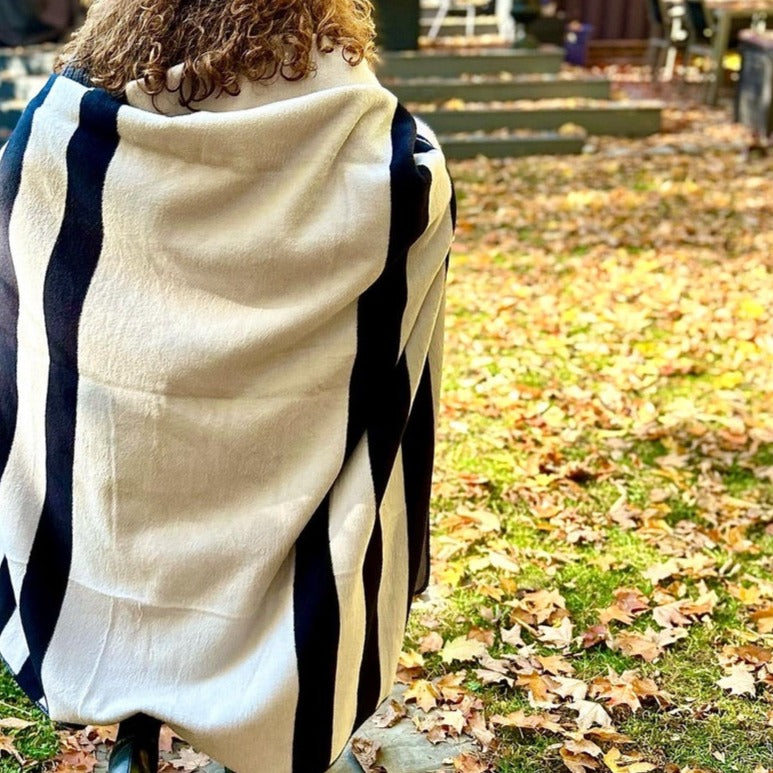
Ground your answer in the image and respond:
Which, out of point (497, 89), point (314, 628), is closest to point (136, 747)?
point (314, 628)

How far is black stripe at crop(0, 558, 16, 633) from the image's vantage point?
2.11 m

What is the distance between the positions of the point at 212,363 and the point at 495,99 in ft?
32.7

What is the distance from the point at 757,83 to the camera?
437 inches

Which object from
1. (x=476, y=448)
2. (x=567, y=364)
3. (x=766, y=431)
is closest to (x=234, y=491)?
(x=476, y=448)

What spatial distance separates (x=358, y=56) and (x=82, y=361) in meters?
0.70

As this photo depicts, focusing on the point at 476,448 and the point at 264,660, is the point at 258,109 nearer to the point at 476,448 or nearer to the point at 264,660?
the point at 264,660

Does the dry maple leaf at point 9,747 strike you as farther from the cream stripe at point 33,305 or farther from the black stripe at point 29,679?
the cream stripe at point 33,305

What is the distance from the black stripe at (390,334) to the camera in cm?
186

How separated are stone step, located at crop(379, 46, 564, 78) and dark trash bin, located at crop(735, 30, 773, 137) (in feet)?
6.30

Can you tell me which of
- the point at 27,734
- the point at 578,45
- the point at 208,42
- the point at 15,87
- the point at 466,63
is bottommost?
the point at 27,734

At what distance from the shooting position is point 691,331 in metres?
5.85

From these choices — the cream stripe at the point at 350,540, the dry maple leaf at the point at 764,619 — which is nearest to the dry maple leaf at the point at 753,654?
the dry maple leaf at the point at 764,619

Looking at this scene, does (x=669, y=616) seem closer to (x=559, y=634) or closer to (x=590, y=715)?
(x=559, y=634)

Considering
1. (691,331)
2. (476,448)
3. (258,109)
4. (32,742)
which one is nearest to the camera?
(258,109)
